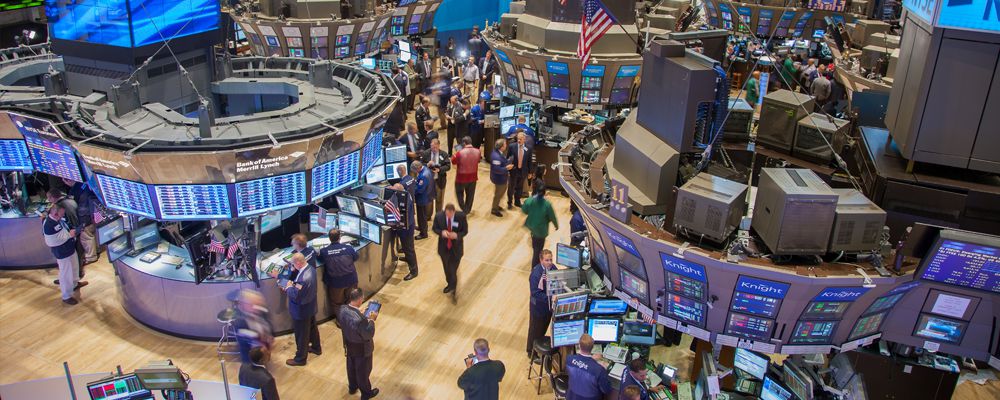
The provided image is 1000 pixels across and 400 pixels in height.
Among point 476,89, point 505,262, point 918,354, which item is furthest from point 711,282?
point 476,89

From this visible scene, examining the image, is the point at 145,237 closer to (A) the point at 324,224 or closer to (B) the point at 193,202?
(B) the point at 193,202

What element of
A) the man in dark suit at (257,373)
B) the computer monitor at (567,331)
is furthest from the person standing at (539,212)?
the man in dark suit at (257,373)

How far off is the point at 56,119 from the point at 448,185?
7.15 meters

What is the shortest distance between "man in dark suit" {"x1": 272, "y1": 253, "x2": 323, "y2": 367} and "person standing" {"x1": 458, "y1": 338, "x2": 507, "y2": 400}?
2448mm

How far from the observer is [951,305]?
6.62m

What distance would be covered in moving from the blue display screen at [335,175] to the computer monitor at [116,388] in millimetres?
3952

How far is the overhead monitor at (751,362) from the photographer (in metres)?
7.26

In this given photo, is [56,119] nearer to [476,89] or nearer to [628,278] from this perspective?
[628,278]

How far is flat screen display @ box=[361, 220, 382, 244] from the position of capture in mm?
10016

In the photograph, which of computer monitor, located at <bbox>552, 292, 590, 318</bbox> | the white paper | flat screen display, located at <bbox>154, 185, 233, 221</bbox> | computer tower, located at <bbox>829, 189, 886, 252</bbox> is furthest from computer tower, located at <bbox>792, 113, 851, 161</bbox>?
flat screen display, located at <bbox>154, 185, 233, 221</bbox>

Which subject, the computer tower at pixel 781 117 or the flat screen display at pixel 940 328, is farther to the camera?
the computer tower at pixel 781 117

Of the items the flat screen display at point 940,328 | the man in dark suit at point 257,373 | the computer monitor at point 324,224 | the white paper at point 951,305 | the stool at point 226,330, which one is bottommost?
the stool at point 226,330

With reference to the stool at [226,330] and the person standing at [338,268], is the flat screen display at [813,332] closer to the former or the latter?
the person standing at [338,268]

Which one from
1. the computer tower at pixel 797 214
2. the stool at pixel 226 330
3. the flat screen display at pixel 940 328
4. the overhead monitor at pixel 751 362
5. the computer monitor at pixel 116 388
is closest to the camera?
the computer monitor at pixel 116 388
